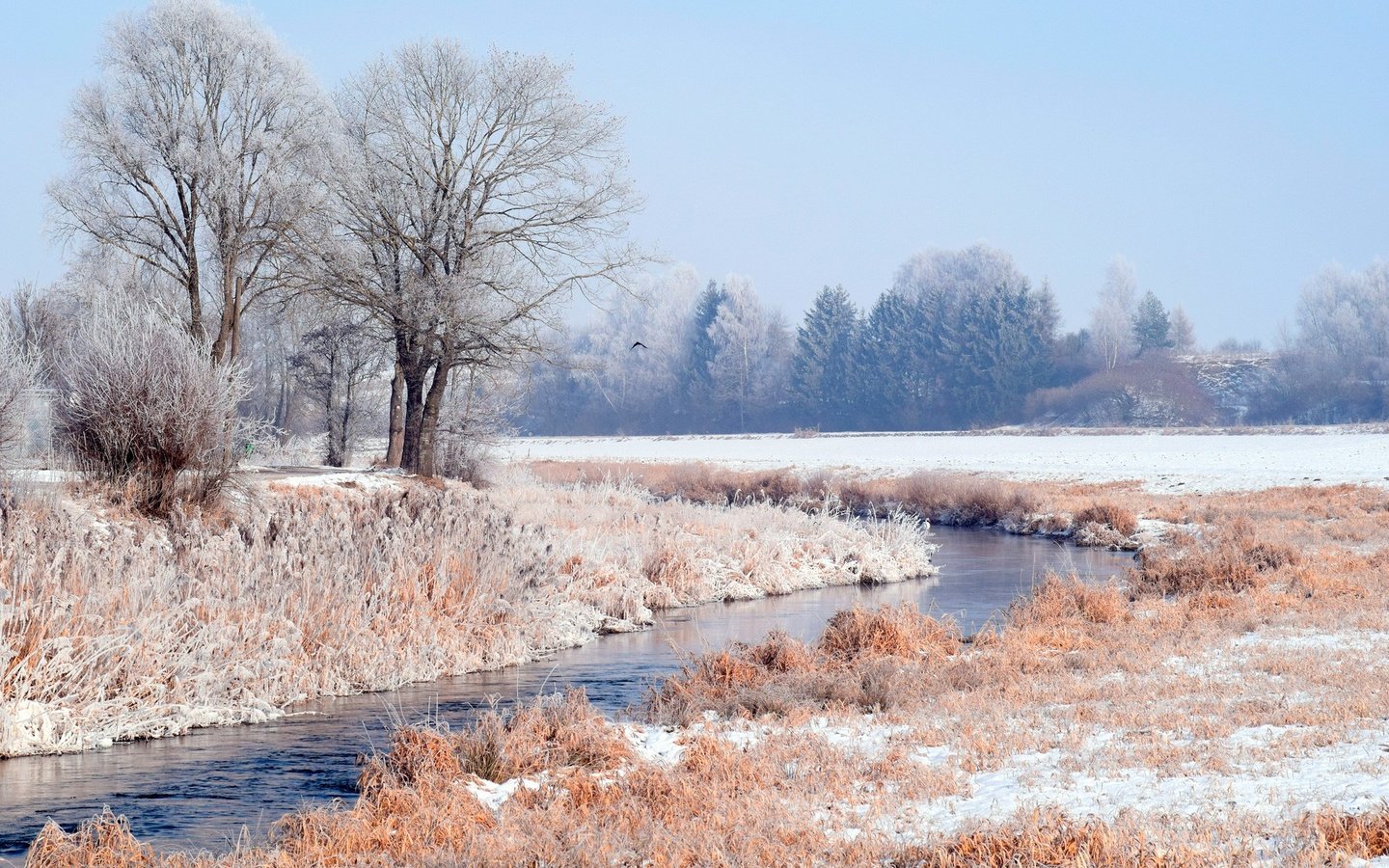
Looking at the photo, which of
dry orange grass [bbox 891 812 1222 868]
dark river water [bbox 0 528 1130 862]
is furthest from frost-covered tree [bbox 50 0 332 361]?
dry orange grass [bbox 891 812 1222 868]

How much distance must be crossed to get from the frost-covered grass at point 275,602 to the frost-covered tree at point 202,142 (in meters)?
12.6

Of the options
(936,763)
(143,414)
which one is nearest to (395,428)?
(143,414)

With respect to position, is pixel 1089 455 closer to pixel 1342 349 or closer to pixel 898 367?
pixel 898 367

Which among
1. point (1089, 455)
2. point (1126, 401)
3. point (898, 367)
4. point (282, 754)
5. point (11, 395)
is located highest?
point (898, 367)

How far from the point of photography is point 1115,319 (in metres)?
95.6

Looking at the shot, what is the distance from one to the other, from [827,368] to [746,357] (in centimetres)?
803

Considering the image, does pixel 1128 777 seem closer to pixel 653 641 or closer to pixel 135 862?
pixel 135 862

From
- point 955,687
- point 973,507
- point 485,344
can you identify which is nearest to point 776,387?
point 973,507

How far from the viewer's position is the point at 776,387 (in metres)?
102

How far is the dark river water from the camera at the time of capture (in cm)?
753

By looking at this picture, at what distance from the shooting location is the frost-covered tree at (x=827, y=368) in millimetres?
96438

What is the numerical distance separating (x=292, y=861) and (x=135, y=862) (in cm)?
90

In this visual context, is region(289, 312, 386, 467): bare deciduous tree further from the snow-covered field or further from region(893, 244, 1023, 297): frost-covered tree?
→ region(893, 244, 1023, 297): frost-covered tree

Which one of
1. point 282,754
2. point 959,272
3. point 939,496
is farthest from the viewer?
point 959,272
